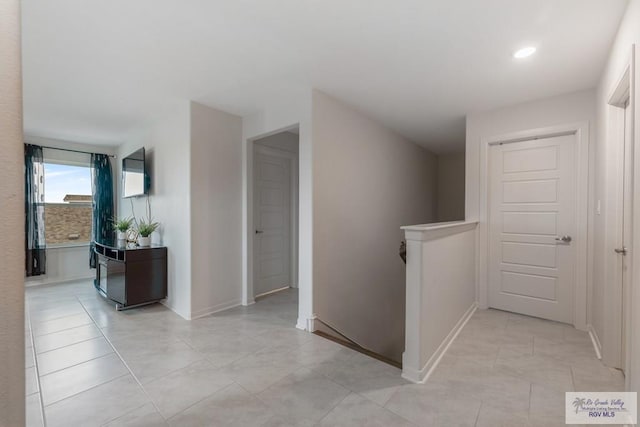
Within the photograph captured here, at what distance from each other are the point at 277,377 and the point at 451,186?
5323 millimetres

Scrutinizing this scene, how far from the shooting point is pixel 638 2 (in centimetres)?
148

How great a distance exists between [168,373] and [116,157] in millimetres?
4869

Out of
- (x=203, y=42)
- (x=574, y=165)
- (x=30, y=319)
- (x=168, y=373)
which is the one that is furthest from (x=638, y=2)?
(x=30, y=319)

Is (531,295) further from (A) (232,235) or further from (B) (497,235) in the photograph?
(A) (232,235)

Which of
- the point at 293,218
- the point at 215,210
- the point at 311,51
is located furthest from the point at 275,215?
the point at 311,51

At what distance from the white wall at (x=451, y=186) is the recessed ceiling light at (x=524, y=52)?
3.78m

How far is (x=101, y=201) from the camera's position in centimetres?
512

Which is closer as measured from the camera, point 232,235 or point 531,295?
point 531,295

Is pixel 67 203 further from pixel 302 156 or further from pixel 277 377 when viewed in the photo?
pixel 277 377

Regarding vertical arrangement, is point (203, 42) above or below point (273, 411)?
above

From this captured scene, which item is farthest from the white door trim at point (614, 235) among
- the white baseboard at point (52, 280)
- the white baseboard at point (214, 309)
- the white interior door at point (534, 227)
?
the white baseboard at point (52, 280)

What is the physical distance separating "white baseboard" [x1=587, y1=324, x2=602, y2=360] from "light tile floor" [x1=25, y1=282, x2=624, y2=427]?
7cm

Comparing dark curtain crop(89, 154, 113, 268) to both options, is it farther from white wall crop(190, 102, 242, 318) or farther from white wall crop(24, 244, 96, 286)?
white wall crop(190, 102, 242, 318)

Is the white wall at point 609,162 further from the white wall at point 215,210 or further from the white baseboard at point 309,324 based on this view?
the white wall at point 215,210
